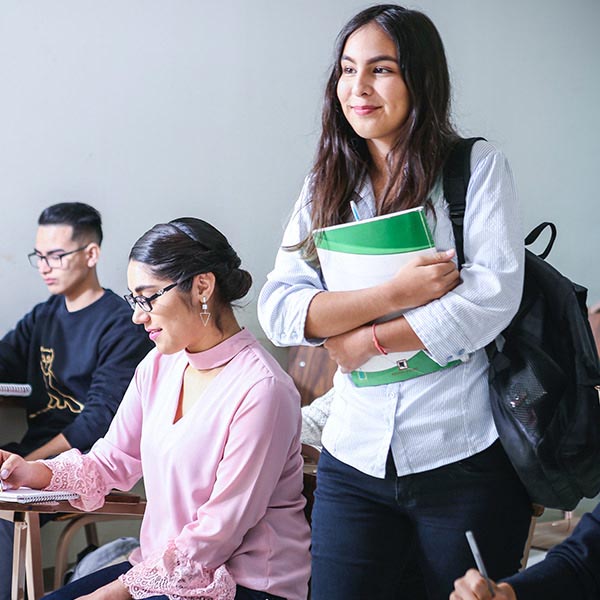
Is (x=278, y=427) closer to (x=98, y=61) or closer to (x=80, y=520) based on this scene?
(x=80, y=520)

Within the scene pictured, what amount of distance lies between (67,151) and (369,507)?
203cm

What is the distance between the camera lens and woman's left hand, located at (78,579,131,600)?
1.63m

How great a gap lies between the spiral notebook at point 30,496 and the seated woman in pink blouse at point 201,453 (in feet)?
0.10

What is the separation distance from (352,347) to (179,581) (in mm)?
551

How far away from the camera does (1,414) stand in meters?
3.04

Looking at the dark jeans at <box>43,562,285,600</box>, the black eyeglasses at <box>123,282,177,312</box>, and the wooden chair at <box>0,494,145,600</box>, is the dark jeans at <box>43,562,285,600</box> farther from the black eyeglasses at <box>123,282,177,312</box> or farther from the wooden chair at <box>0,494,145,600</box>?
the black eyeglasses at <box>123,282,177,312</box>

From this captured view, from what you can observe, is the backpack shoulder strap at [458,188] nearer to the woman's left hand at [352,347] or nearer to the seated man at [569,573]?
the woman's left hand at [352,347]

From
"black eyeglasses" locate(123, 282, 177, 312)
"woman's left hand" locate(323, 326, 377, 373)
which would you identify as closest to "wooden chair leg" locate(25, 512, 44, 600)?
"black eyeglasses" locate(123, 282, 177, 312)

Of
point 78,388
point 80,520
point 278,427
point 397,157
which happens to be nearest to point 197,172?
point 78,388

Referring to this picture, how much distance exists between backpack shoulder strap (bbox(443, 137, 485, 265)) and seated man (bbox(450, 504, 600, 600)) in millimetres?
412

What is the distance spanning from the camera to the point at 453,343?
1.27 metres

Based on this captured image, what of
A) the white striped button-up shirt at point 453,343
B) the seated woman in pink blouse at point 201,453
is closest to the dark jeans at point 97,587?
the seated woman in pink blouse at point 201,453

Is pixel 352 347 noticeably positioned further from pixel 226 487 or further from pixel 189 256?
pixel 189 256

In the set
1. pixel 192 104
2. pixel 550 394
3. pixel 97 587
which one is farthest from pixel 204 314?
pixel 192 104
